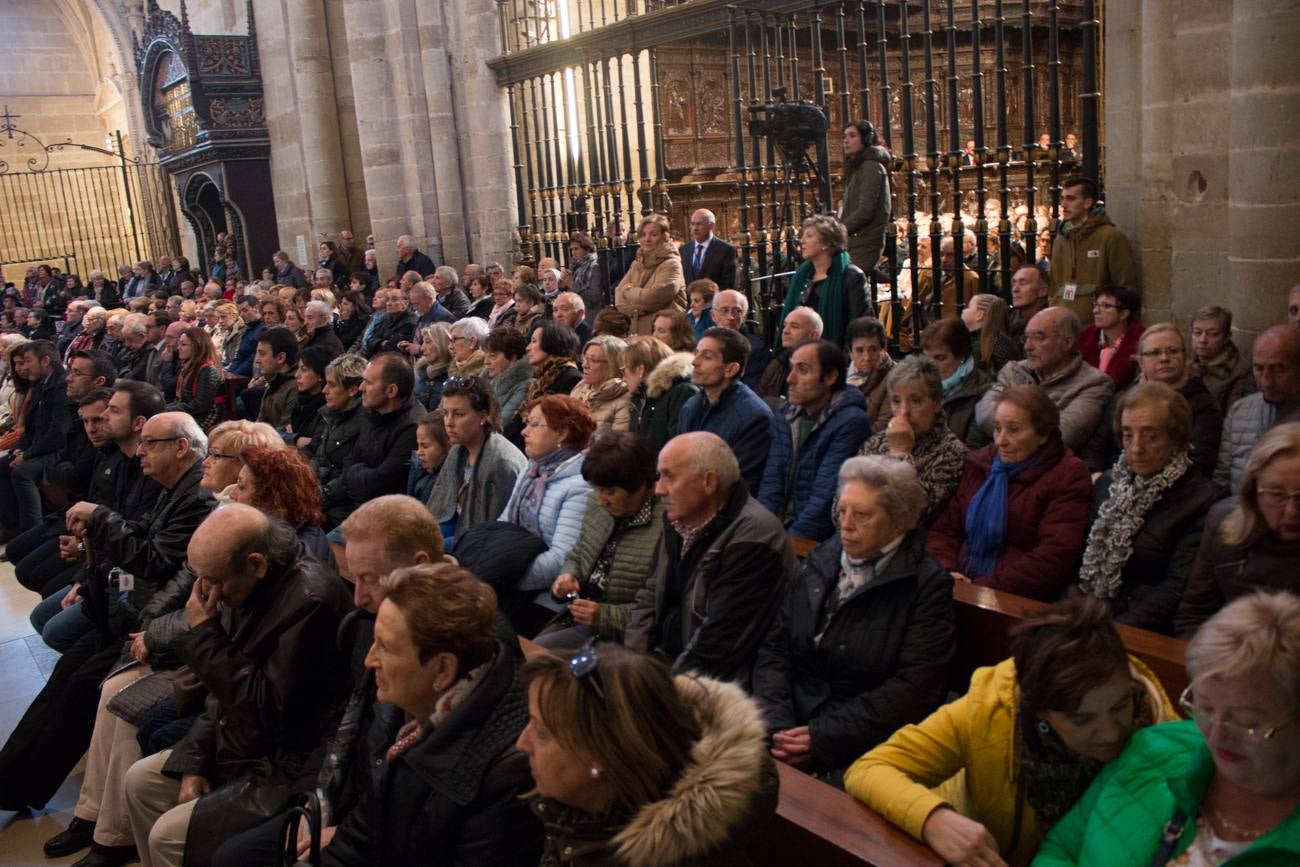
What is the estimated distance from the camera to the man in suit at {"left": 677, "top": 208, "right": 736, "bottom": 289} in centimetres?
750

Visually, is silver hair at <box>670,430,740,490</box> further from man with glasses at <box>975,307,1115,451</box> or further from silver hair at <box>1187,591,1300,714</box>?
silver hair at <box>1187,591,1300,714</box>

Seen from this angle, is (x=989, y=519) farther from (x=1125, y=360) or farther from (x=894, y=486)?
(x=1125, y=360)

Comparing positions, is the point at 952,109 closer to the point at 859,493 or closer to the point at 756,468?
the point at 756,468

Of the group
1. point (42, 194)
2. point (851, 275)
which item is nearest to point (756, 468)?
point (851, 275)

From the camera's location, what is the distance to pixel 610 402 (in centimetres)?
531

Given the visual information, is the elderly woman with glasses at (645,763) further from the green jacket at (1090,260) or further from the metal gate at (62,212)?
the metal gate at (62,212)

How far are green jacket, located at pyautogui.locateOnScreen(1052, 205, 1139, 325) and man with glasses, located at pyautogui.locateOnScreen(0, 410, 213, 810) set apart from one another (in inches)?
163

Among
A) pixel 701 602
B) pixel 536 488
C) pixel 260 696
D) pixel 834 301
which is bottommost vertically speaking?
pixel 260 696

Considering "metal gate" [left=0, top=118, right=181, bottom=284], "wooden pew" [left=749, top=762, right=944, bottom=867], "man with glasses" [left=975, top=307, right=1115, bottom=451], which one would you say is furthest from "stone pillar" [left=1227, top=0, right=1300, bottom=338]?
"metal gate" [left=0, top=118, right=181, bottom=284]

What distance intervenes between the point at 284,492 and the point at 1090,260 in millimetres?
3939

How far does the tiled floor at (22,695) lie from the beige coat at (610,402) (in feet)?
8.73

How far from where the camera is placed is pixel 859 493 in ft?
9.04

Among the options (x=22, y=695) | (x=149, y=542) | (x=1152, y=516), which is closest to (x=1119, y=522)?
(x=1152, y=516)

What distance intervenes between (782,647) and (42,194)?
22562 mm
